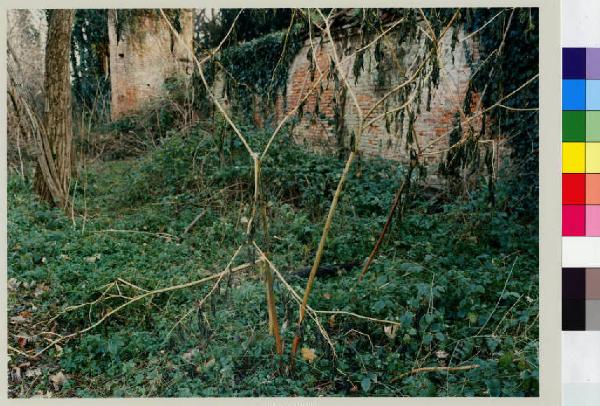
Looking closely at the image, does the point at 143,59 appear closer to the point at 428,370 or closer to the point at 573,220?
the point at 428,370

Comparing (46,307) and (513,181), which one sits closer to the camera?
(46,307)

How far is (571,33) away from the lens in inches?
165

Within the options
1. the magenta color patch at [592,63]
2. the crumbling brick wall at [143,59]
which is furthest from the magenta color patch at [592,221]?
the crumbling brick wall at [143,59]

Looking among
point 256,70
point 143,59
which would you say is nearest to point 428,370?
point 256,70

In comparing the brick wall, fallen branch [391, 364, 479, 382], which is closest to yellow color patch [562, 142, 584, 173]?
the brick wall

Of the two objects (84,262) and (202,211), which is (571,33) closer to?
(202,211)

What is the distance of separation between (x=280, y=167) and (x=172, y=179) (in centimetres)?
107

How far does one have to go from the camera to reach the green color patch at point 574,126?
4.21 m

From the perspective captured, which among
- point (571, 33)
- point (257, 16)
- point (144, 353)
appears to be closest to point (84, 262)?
point (144, 353)

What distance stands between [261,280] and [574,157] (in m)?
2.72

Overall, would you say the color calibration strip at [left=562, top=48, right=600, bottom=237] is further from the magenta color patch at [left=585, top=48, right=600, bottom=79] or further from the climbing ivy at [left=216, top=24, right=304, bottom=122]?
the climbing ivy at [left=216, top=24, right=304, bottom=122]

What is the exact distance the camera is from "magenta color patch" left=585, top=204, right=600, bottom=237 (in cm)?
422

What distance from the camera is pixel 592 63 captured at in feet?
13.8

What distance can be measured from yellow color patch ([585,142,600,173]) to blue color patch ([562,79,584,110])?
31 centimetres
